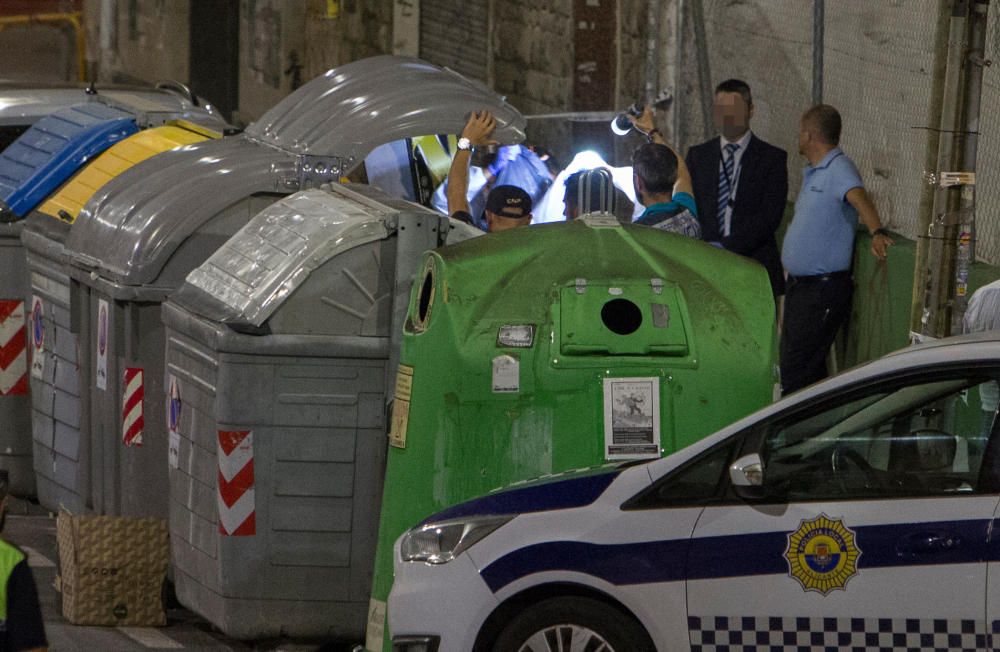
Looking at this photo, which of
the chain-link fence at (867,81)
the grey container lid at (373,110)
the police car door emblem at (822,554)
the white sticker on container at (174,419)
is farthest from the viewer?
the chain-link fence at (867,81)

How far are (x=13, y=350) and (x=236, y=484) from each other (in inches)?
138

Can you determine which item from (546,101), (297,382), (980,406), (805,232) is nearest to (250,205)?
(297,382)

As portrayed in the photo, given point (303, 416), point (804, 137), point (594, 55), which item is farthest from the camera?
point (594, 55)

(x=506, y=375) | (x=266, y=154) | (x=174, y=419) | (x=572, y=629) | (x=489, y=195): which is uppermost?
(x=266, y=154)

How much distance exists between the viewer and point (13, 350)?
11.2m

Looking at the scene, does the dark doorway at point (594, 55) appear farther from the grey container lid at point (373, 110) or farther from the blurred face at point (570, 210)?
the grey container lid at point (373, 110)

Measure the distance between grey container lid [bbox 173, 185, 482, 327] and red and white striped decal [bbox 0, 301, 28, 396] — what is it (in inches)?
111

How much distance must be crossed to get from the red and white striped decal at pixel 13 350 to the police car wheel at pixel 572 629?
5.16 metres

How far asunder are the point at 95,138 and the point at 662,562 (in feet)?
18.8

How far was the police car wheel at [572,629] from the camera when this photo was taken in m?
6.59

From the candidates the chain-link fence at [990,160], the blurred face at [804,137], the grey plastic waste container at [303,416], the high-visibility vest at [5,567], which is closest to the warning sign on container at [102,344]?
the grey plastic waste container at [303,416]

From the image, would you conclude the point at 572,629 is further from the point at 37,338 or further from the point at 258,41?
the point at 258,41

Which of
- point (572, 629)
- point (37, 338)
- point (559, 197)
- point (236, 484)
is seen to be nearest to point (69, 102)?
point (37, 338)

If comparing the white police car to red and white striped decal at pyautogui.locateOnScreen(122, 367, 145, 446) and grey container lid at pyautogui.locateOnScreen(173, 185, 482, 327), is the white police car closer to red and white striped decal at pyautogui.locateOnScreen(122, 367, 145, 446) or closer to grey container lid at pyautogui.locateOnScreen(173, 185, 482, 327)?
grey container lid at pyautogui.locateOnScreen(173, 185, 482, 327)
